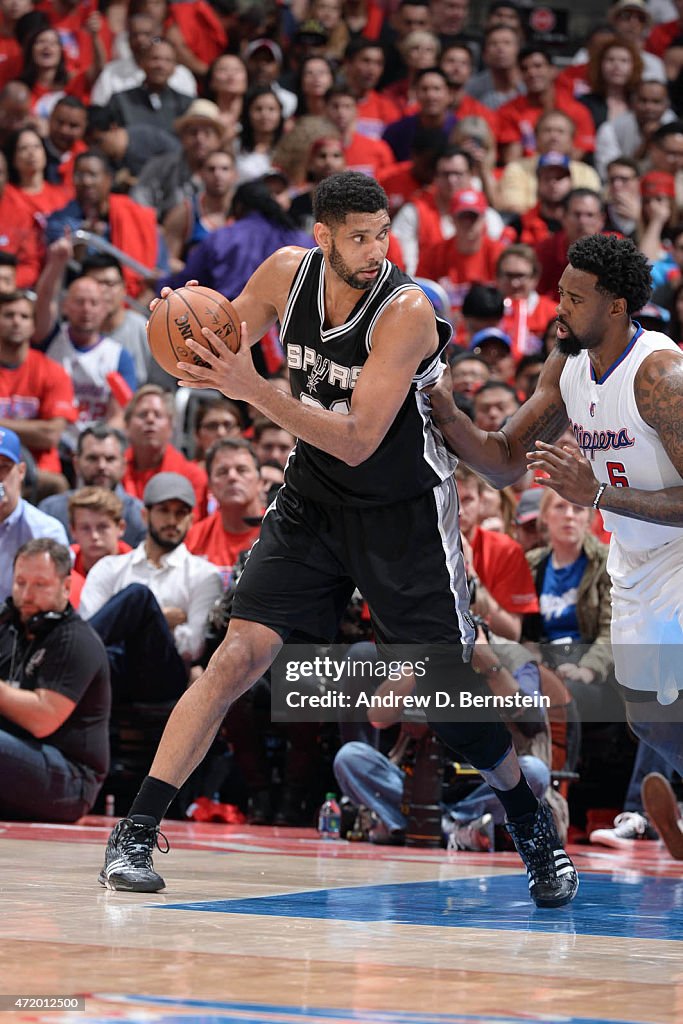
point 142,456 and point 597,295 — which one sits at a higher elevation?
point 597,295

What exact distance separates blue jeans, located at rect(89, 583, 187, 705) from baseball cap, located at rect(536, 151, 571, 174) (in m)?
6.40

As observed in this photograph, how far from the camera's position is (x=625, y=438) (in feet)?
14.3

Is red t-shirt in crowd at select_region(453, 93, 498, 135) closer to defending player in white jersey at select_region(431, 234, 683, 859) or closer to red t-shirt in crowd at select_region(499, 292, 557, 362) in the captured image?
red t-shirt in crowd at select_region(499, 292, 557, 362)

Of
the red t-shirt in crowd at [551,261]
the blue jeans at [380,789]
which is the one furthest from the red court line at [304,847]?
the red t-shirt in crowd at [551,261]

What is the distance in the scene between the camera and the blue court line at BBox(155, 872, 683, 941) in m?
3.79

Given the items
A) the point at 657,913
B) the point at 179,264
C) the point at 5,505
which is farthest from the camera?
the point at 179,264

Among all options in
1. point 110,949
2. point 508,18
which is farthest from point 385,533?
point 508,18

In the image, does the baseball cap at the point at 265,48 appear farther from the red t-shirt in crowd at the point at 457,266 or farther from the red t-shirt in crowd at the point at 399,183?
the red t-shirt in crowd at the point at 457,266

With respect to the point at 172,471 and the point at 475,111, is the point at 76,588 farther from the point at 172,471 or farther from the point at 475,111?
the point at 475,111

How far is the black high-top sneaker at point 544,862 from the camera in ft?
14.0

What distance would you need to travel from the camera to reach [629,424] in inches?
171

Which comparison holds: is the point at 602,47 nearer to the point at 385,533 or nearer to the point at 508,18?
the point at 508,18

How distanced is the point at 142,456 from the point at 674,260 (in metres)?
4.83

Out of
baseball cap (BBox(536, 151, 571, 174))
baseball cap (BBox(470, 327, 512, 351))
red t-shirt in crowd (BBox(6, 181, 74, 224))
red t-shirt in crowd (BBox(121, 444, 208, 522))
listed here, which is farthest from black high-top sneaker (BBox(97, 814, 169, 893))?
baseball cap (BBox(536, 151, 571, 174))
